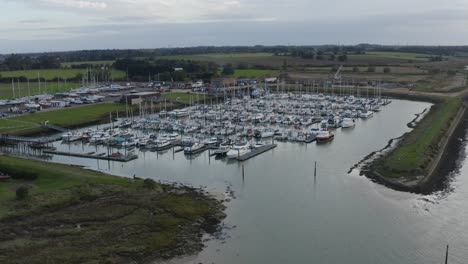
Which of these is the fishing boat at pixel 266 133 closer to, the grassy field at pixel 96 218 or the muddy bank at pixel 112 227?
the grassy field at pixel 96 218

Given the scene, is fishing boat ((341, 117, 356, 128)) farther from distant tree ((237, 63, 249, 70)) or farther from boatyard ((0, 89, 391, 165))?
distant tree ((237, 63, 249, 70))

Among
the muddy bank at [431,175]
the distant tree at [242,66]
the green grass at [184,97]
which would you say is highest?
the distant tree at [242,66]

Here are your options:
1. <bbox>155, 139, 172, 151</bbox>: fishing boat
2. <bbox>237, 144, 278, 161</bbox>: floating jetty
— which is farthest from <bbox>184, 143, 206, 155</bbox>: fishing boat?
<bbox>237, 144, 278, 161</bbox>: floating jetty

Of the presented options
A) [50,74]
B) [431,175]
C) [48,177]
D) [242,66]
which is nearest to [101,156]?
[48,177]

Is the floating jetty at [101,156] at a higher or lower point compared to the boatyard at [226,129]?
lower

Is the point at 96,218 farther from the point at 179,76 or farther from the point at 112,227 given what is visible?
the point at 179,76

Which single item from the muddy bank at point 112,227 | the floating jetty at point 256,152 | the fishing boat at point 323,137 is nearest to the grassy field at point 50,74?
the fishing boat at point 323,137
